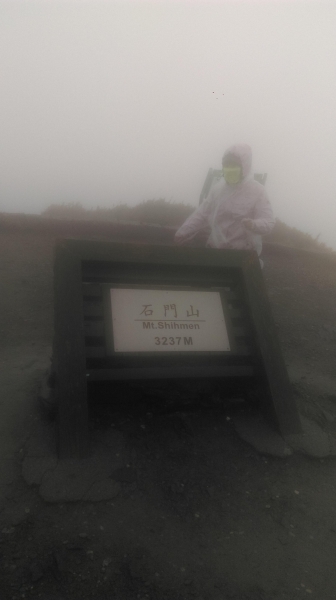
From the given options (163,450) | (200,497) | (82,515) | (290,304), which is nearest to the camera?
(82,515)

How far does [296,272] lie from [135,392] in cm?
464

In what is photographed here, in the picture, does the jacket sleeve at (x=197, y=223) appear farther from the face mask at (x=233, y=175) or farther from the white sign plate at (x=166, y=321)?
the white sign plate at (x=166, y=321)

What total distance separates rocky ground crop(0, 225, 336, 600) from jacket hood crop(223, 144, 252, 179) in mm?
1987

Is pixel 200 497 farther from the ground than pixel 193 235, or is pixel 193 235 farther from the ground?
pixel 193 235

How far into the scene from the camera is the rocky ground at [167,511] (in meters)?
1.73

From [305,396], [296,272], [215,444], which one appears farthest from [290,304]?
[215,444]

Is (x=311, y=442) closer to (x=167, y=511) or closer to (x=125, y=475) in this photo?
(x=167, y=511)

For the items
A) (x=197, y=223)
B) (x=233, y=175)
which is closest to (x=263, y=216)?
(x=233, y=175)

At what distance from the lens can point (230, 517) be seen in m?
2.08

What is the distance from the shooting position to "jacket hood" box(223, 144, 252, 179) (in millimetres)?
3953

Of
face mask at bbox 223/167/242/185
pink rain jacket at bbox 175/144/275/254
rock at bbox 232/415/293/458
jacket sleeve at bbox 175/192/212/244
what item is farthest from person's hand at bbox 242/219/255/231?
rock at bbox 232/415/293/458

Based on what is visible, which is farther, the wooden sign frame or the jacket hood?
the jacket hood

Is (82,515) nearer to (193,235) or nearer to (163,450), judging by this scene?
(163,450)

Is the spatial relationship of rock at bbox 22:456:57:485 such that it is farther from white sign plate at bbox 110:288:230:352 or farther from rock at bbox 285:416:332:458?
rock at bbox 285:416:332:458
